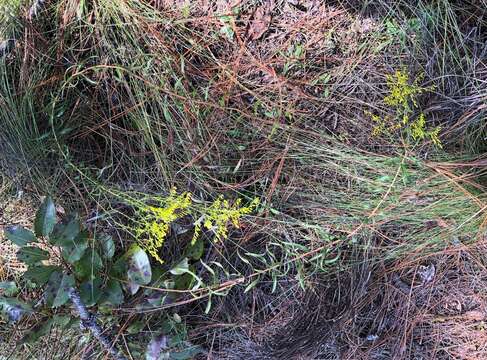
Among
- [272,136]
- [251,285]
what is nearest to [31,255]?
[251,285]

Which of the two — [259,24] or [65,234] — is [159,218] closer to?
[65,234]

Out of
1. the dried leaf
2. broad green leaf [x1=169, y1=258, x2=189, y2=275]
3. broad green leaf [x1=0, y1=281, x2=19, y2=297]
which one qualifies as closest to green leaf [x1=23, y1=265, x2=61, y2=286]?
broad green leaf [x1=0, y1=281, x2=19, y2=297]

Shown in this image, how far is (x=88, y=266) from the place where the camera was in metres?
1.64

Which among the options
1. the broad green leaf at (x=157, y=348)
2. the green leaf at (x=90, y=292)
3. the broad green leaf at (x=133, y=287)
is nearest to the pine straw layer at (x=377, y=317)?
the broad green leaf at (x=157, y=348)

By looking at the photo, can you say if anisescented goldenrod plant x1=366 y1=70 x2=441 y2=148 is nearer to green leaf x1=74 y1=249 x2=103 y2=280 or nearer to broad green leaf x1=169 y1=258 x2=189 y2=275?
broad green leaf x1=169 y1=258 x2=189 y2=275

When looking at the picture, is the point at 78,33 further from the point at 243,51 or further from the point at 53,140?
the point at 243,51

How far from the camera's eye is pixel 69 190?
5.92 feet

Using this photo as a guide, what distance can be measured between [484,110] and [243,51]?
95cm

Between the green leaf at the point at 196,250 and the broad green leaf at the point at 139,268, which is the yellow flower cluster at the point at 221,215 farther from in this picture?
the broad green leaf at the point at 139,268

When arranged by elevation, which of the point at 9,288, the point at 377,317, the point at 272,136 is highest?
the point at 272,136

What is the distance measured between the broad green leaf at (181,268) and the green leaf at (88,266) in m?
0.26

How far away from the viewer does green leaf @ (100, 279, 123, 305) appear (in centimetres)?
166

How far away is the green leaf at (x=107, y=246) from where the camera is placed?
1700 millimetres

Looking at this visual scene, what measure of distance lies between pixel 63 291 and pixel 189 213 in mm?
506
